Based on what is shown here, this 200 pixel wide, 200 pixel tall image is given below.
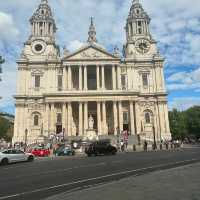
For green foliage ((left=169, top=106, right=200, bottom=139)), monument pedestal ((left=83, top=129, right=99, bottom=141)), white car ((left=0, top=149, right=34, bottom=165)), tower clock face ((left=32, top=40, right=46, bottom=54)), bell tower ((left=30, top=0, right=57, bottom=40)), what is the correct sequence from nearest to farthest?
white car ((left=0, top=149, right=34, bottom=165)), monument pedestal ((left=83, top=129, right=99, bottom=141)), tower clock face ((left=32, top=40, right=46, bottom=54)), bell tower ((left=30, top=0, right=57, bottom=40)), green foliage ((left=169, top=106, right=200, bottom=139))

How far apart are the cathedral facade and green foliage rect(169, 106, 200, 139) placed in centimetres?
2314

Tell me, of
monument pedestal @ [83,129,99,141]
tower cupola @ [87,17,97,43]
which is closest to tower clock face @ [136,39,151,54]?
tower cupola @ [87,17,97,43]

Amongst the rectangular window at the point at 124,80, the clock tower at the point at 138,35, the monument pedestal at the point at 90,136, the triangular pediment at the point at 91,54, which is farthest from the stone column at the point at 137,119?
the clock tower at the point at 138,35

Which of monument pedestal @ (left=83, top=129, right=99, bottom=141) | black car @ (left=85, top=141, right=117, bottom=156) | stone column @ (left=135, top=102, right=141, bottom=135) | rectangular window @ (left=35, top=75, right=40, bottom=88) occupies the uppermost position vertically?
rectangular window @ (left=35, top=75, right=40, bottom=88)

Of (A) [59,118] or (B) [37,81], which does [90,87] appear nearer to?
(A) [59,118]

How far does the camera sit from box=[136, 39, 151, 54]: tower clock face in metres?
66.7

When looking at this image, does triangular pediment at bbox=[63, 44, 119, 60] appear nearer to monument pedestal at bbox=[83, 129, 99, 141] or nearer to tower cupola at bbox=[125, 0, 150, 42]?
tower cupola at bbox=[125, 0, 150, 42]

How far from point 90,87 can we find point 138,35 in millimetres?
17863

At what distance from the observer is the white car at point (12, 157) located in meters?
22.1

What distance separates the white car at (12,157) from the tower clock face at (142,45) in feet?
158

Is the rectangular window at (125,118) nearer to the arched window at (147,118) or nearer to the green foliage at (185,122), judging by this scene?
the arched window at (147,118)

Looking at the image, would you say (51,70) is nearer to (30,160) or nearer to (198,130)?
(30,160)

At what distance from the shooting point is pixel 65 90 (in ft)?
192

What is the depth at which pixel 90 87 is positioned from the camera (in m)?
64.9
